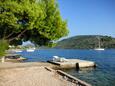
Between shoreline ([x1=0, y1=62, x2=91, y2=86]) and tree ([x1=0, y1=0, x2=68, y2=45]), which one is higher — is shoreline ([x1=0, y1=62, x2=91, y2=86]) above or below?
below

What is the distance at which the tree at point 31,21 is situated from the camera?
2634 cm

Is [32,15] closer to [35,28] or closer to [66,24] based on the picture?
[35,28]

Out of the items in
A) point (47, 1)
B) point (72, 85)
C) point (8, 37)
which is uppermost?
point (47, 1)

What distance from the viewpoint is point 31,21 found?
2794 centimetres

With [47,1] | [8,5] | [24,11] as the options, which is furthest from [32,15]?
[47,1]

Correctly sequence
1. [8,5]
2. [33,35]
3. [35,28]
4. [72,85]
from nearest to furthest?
[72,85] → [8,5] → [35,28] → [33,35]

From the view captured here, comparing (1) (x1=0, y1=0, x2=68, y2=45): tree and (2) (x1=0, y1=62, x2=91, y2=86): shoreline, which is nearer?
(2) (x1=0, y1=62, x2=91, y2=86): shoreline

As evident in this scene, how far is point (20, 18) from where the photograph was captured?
90.0 feet

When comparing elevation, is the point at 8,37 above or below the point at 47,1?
below

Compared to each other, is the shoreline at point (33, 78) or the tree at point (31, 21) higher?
the tree at point (31, 21)

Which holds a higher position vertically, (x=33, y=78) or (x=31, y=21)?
(x=31, y=21)

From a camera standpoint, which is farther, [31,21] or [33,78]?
[31,21]

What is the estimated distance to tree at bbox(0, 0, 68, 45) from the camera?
86.4ft

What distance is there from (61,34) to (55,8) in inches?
136
